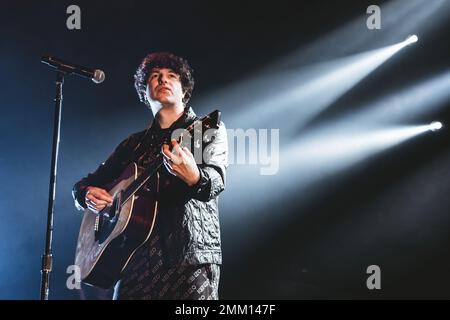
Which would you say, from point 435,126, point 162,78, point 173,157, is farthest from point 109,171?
point 435,126

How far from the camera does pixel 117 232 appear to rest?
241cm

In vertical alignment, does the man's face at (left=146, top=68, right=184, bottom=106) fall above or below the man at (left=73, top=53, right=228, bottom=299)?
Result: above

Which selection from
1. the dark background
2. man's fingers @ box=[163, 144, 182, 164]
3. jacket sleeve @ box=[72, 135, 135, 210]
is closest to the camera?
man's fingers @ box=[163, 144, 182, 164]

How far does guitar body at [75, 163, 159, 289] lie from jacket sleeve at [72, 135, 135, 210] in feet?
0.35

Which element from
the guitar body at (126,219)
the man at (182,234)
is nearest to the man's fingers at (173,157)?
the man at (182,234)

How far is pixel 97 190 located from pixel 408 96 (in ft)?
9.81

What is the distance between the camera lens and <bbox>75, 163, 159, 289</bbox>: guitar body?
2328 mm

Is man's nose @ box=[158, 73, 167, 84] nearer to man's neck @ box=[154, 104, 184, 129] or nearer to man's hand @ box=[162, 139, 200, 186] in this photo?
man's neck @ box=[154, 104, 184, 129]

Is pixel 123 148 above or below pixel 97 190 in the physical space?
above

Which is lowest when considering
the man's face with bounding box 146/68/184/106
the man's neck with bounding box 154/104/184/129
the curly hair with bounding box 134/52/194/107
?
the man's neck with bounding box 154/104/184/129

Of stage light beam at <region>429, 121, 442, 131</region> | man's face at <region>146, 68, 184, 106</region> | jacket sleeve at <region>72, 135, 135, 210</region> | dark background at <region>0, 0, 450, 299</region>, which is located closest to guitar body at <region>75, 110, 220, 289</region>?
jacket sleeve at <region>72, 135, 135, 210</region>
